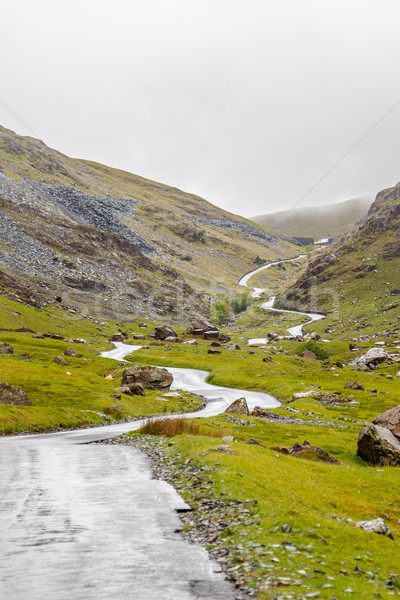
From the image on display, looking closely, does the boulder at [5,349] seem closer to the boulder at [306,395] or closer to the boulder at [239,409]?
the boulder at [239,409]

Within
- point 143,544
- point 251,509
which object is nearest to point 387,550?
point 251,509

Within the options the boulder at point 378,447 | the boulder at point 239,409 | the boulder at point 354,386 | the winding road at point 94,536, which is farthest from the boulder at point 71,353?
the boulder at point 378,447

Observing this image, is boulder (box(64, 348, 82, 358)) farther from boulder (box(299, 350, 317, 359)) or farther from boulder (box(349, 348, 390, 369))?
boulder (box(299, 350, 317, 359))

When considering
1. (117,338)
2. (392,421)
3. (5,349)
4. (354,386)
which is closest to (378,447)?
(392,421)

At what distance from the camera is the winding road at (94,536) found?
46.6ft

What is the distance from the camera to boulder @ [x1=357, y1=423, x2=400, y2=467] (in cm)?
4466

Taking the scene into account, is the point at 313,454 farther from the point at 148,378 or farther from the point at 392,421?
the point at 148,378

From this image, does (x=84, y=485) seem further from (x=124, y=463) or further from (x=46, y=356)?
(x=46, y=356)

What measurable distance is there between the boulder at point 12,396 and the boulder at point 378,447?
141 feet

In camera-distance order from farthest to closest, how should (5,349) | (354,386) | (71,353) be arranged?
(71,353)
(354,386)
(5,349)

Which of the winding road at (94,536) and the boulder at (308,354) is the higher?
the boulder at (308,354)

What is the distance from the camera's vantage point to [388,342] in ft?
592

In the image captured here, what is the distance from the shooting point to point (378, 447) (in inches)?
1788

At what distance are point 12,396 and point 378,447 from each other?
45268 mm
